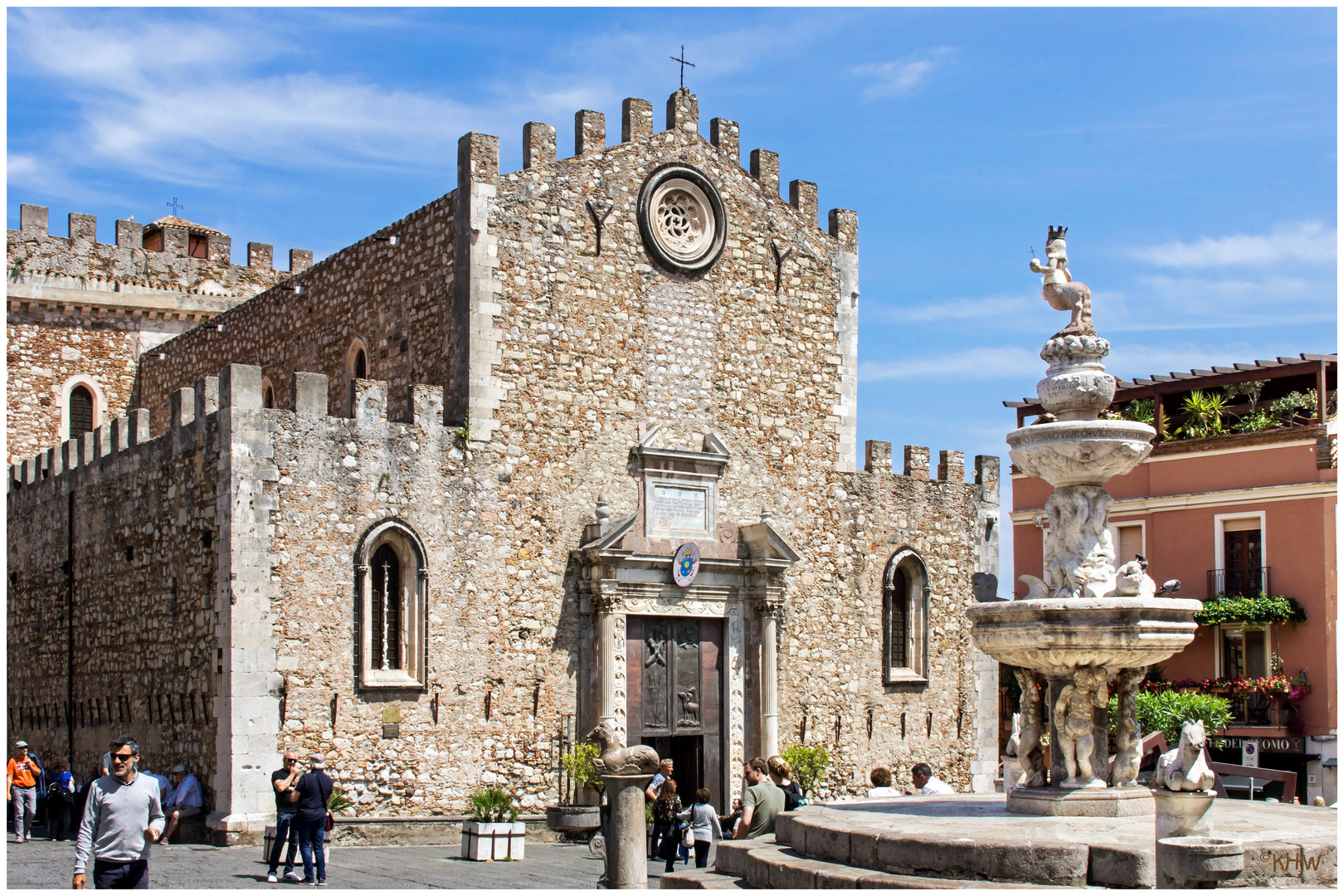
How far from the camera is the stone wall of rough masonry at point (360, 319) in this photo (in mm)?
20938

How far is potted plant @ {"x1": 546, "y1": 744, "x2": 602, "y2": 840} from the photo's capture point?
19.4m

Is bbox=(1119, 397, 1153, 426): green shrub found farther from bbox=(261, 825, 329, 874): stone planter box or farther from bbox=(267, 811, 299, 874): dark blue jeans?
bbox=(267, 811, 299, 874): dark blue jeans

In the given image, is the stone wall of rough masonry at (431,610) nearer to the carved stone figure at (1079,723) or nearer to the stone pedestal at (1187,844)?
the carved stone figure at (1079,723)

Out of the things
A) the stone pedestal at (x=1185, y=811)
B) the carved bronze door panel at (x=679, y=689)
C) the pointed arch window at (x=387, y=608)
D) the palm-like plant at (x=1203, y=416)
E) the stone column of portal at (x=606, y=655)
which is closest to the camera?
the stone pedestal at (x=1185, y=811)

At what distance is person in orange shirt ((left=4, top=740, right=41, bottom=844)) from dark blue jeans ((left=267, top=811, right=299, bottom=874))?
17.6 feet

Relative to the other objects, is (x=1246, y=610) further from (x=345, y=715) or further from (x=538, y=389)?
(x=345, y=715)

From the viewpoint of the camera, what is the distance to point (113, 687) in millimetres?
21203

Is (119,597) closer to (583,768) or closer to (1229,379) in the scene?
(583,768)

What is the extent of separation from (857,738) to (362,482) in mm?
8677

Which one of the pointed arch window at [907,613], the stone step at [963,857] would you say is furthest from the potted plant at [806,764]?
the stone step at [963,857]

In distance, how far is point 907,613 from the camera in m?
24.2

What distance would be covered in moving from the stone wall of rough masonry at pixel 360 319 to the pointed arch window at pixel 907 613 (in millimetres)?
7934

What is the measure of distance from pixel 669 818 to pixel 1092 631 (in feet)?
18.7

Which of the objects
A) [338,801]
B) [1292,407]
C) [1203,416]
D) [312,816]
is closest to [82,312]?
[338,801]
